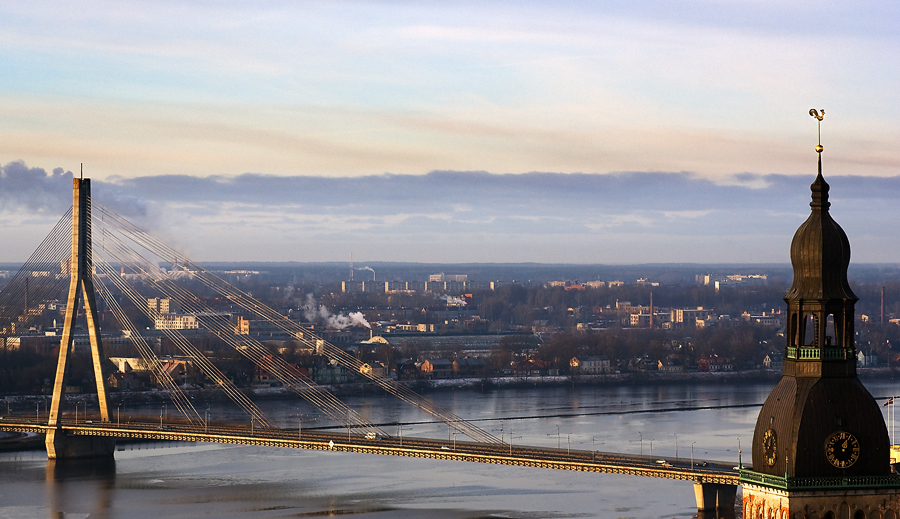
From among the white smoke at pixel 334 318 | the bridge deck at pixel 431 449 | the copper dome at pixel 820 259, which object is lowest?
the bridge deck at pixel 431 449

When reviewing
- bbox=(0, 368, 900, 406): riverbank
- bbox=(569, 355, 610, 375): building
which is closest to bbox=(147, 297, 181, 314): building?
bbox=(569, 355, 610, 375): building

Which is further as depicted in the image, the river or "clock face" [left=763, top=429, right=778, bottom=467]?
the river

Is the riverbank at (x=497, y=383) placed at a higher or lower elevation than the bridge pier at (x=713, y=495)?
lower

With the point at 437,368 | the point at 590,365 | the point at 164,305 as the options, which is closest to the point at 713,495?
the point at 437,368

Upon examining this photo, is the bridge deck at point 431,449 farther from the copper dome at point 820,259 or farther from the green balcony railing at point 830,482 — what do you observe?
the copper dome at point 820,259

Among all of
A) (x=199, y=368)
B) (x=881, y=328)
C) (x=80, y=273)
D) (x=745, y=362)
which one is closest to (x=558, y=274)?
(x=881, y=328)

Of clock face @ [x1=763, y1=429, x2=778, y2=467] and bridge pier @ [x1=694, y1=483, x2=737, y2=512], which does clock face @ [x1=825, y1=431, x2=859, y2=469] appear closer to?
clock face @ [x1=763, y1=429, x2=778, y2=467]

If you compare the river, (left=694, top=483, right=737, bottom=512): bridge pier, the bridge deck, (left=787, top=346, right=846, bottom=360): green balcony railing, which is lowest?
the river

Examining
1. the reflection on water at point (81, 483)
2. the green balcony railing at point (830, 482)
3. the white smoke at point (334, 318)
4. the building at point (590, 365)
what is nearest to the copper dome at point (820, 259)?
the green balcony railing at point (830, 482)
